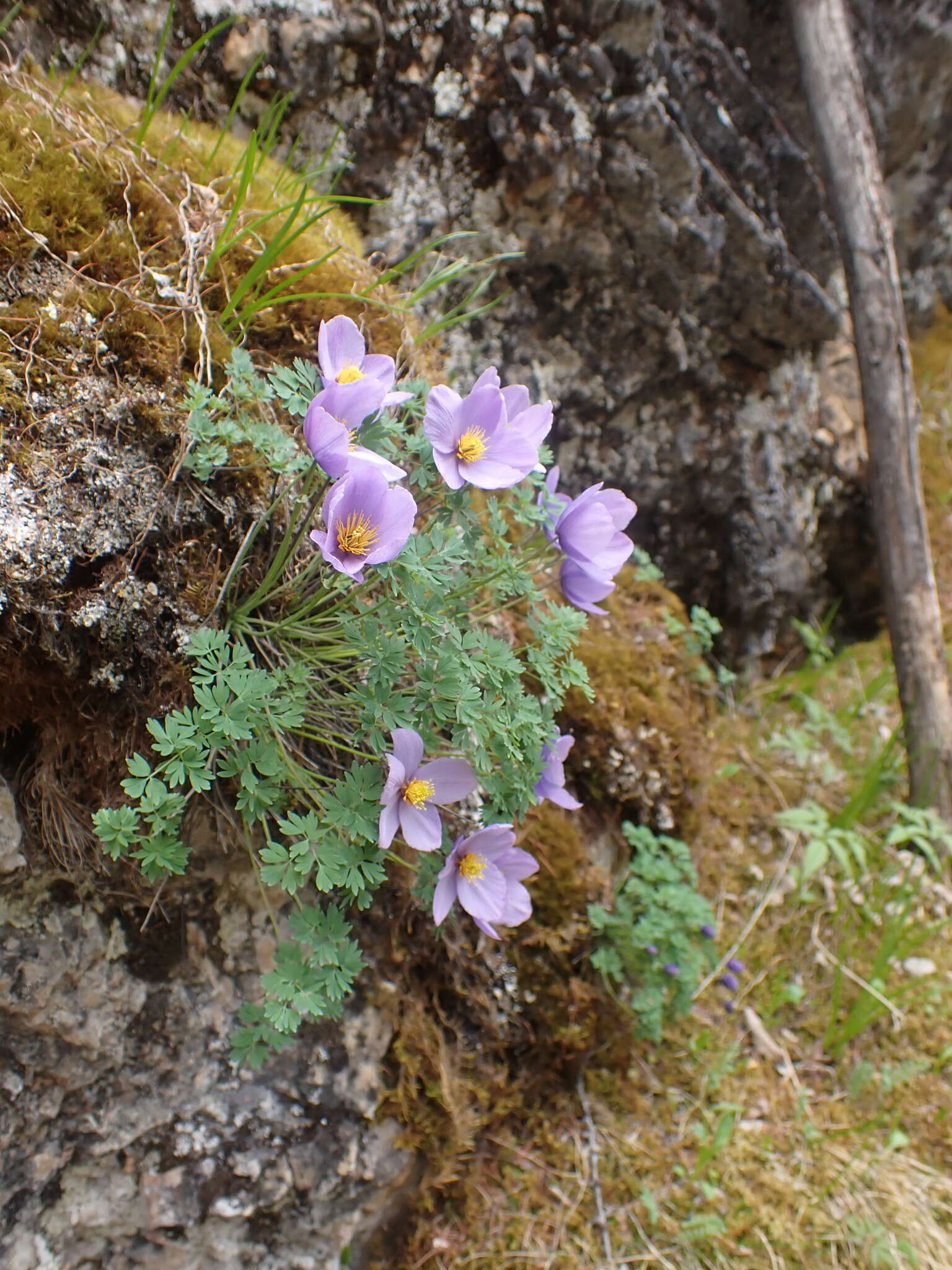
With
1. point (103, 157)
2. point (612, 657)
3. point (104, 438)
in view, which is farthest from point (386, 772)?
point (103, 157)

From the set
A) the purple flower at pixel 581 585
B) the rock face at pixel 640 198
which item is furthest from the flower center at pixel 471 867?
the rock face at pixel 640 198

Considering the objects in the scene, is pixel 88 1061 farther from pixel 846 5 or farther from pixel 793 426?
pixel 846 5

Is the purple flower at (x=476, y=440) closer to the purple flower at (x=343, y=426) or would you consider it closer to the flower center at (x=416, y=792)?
the purple flower at (x=343, y=426)

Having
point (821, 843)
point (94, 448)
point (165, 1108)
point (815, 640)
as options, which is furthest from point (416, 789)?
point (815, 640)

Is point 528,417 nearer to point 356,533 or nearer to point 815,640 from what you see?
point 356,533

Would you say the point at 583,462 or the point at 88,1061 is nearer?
the point at 88,1061

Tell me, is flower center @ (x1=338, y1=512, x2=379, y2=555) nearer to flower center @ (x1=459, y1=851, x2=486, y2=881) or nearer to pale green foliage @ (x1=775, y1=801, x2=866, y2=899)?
flower center @ (x1=459, y1=851, x2=486, y2=881)

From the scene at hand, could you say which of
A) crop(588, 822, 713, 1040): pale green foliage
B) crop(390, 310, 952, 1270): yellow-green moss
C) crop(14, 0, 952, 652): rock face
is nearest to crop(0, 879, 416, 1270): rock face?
crop(390, 310, 952, 1270): yellow-green moss
